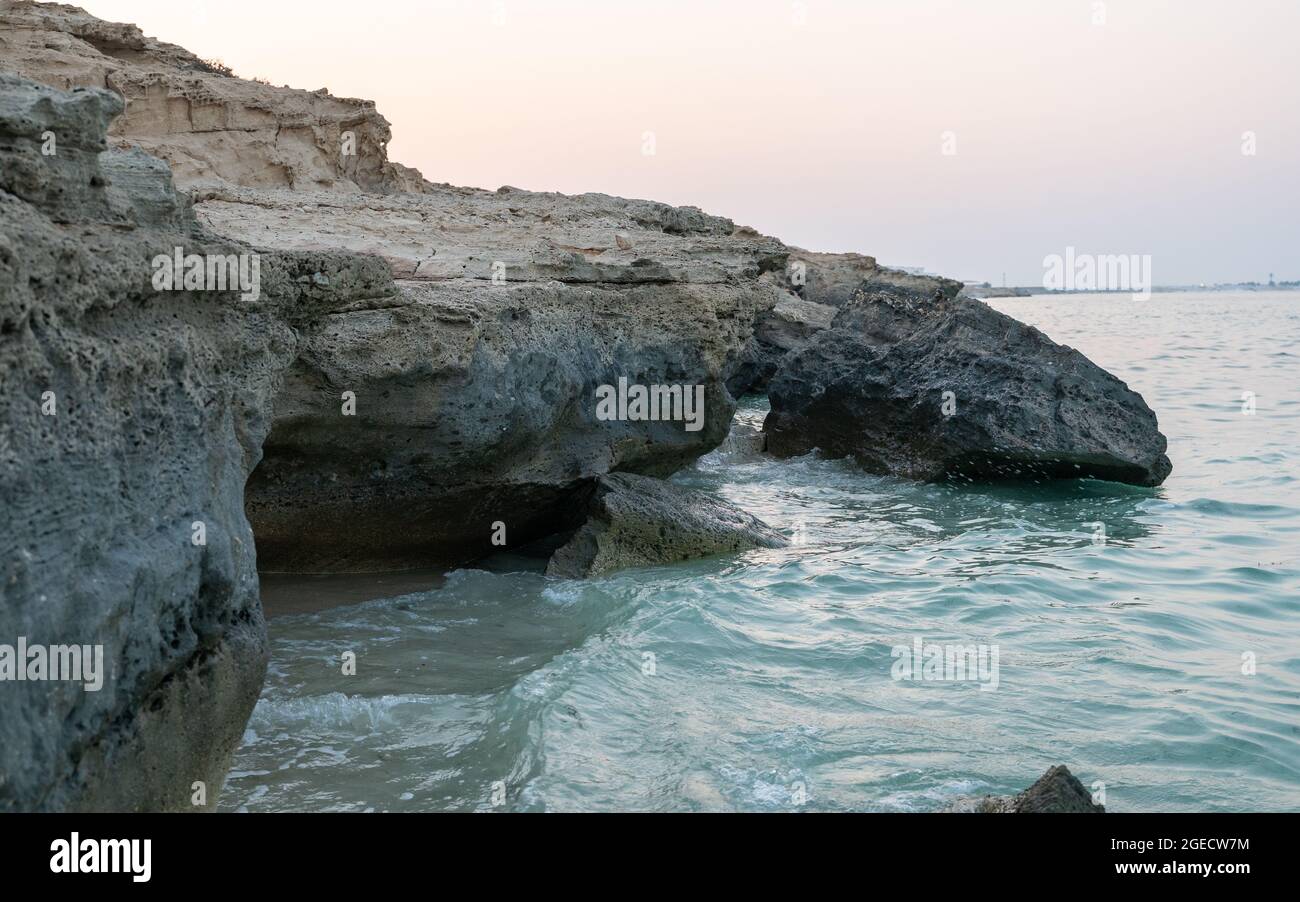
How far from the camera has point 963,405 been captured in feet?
37.4

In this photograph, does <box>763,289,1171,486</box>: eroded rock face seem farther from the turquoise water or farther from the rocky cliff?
the turquoise water

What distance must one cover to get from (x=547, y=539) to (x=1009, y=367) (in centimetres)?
535

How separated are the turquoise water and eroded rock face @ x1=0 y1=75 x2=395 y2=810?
77cm

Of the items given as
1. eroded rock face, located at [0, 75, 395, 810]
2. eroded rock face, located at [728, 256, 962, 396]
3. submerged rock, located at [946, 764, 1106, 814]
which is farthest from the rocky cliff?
eroded rock face, located at [728, 256, 962, 396]

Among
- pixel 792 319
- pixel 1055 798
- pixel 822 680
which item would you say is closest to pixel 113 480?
pixel 1055 798

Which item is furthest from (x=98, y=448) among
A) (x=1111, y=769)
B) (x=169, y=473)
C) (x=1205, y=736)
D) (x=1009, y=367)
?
(x=1009, y=367)

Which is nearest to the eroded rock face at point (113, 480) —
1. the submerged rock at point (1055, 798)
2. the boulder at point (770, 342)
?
the submerged rock at point (1055, 798)

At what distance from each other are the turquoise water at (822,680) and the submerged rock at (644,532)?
6.6 inches

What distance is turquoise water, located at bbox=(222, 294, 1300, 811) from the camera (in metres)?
4.74

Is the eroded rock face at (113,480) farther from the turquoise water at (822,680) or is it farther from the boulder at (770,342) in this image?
the boulder at (770,342)

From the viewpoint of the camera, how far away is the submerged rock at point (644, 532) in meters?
8.02

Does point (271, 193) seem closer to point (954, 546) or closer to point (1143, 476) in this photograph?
point (954, 546)

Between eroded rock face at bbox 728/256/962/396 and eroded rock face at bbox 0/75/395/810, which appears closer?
eroded rock face at bbox 0/75/395/810
